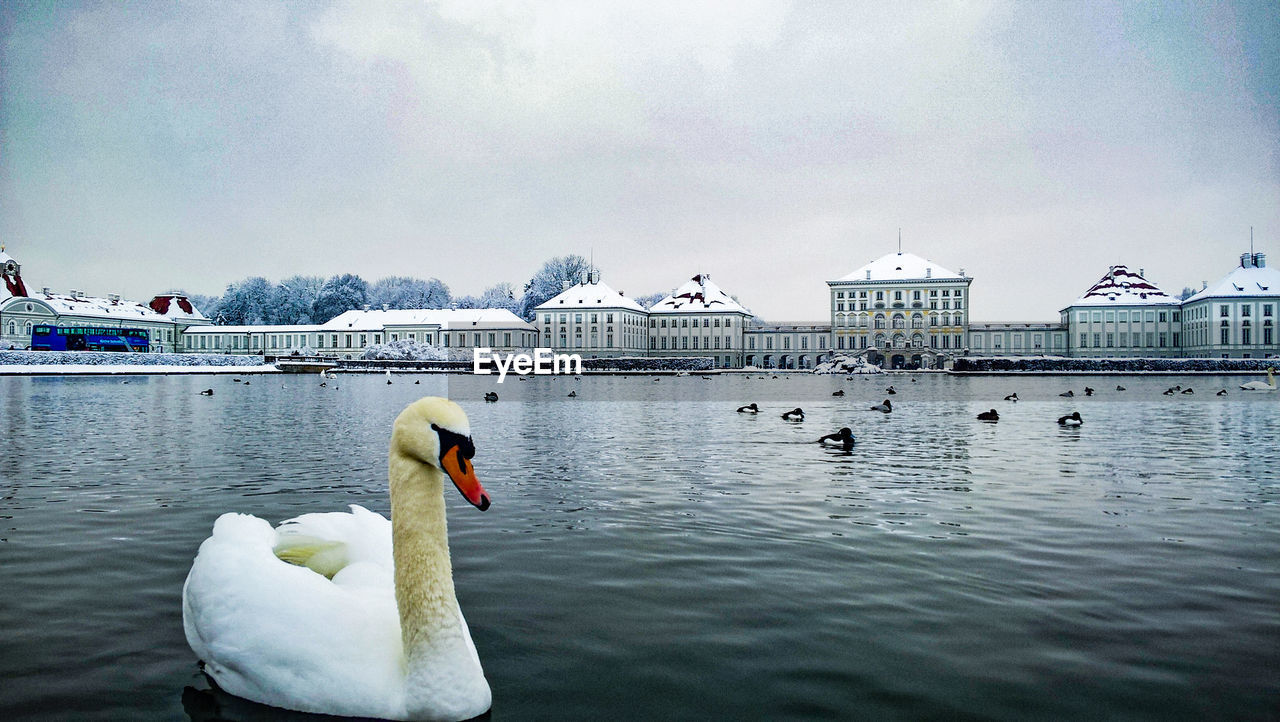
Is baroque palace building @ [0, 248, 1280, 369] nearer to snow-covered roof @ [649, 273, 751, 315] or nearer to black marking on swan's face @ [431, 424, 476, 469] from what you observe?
snow-covered roof @ [649, 273, 751, 315]

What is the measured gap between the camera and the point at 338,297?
136m

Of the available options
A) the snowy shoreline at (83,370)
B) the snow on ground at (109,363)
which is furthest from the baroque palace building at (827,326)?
the snowy shoreline at (83,370)

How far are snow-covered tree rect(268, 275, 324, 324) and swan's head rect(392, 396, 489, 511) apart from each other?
146472mm

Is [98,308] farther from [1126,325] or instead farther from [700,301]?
[1126,325]

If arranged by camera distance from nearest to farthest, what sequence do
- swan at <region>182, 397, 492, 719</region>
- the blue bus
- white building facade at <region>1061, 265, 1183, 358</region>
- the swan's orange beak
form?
the swan's orange beak, swan at <region>182, 397, 492, 719</region>, the blue bus, white building facade at <region>1061, 265, 1183, 358</region>

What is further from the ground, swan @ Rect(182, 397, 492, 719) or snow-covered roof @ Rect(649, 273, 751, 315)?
snow-covered roof @ Rect(649, 273, 751, 315)

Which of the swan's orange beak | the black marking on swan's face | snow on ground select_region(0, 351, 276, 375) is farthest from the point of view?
snow on ground select_region(0, 351, 276, 375)

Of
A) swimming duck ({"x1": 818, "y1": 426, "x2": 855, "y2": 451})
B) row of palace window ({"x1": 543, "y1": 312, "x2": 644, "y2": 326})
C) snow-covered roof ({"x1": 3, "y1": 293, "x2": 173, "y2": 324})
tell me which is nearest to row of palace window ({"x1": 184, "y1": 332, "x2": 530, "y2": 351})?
row of palace window ({"x1": 543, "y1": 312, "x2": 644, "y2": 326})

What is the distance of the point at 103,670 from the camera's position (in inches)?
184

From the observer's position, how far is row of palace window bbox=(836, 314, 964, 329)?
4454 inches

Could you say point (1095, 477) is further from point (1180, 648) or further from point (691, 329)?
point (691, 329)

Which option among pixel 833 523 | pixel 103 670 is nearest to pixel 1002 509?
pixel 833 523

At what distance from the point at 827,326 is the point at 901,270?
12.8 meters
